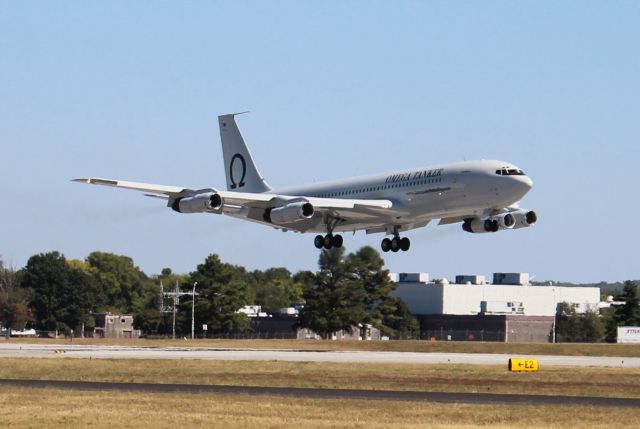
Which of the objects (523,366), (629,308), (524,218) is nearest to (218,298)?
(629,308)

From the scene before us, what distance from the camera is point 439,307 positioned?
180 meters

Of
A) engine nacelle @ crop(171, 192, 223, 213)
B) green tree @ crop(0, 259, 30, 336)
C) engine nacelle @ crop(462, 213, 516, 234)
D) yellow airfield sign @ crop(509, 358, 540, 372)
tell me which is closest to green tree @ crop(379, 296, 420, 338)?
green tree @ crop(0, 259, 30, 336)

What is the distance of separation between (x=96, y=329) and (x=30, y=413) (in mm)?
154597

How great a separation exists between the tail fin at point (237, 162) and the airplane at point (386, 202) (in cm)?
882

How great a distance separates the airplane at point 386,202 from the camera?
74000 millimetres

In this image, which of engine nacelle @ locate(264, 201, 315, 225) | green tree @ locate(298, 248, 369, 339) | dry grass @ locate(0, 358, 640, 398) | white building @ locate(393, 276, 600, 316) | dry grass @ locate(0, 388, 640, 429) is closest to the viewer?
dry grass @ locate(0, 388, 640, 429)

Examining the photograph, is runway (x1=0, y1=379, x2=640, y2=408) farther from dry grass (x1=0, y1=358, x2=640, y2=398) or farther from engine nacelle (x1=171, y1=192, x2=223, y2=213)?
engine nacelle (x1=171, y1=192, x2=223, y2=213)

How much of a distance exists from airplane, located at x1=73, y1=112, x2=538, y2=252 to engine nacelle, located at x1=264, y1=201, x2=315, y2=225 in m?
0.04

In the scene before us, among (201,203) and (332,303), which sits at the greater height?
(201,203)

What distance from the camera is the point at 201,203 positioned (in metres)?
77.1

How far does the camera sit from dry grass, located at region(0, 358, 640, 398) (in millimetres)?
59594

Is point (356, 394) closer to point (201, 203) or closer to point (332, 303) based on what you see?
point (201, 203)

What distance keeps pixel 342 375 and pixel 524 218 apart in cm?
1927

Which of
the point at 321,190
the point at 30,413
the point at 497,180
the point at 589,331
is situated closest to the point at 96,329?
the point at 589,331
